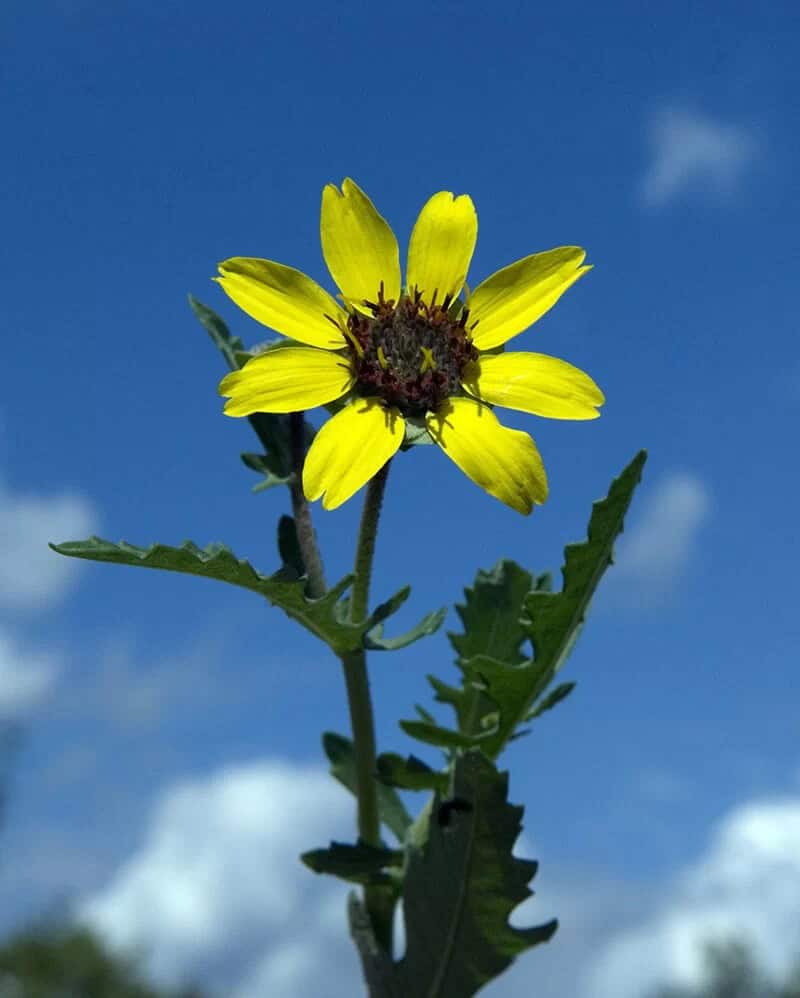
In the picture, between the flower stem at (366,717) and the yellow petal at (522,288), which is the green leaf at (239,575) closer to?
the flower stem at (366,717)

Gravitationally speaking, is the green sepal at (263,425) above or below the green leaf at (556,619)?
above

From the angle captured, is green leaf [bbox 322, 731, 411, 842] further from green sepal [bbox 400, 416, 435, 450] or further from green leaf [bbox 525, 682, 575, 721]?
green sepal [bbox 400, 416, 435, 450]

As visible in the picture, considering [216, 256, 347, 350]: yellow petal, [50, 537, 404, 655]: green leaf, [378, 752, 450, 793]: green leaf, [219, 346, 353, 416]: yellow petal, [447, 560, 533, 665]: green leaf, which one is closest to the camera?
[50, 537, 404, 655]: green leaf

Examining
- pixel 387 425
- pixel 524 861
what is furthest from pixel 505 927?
pixel 387 425

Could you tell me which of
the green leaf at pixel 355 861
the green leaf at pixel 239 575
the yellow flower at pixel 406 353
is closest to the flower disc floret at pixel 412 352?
the yellow flower at pixel 406 353

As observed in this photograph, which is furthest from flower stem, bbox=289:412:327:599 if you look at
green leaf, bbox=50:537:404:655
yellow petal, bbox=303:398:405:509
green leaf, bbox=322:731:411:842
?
green leaf, bbox=322:731:411:842

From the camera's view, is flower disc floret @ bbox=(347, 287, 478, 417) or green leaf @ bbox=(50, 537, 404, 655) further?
flower disc floret @ bbox=(347, 287, 478, 417)
